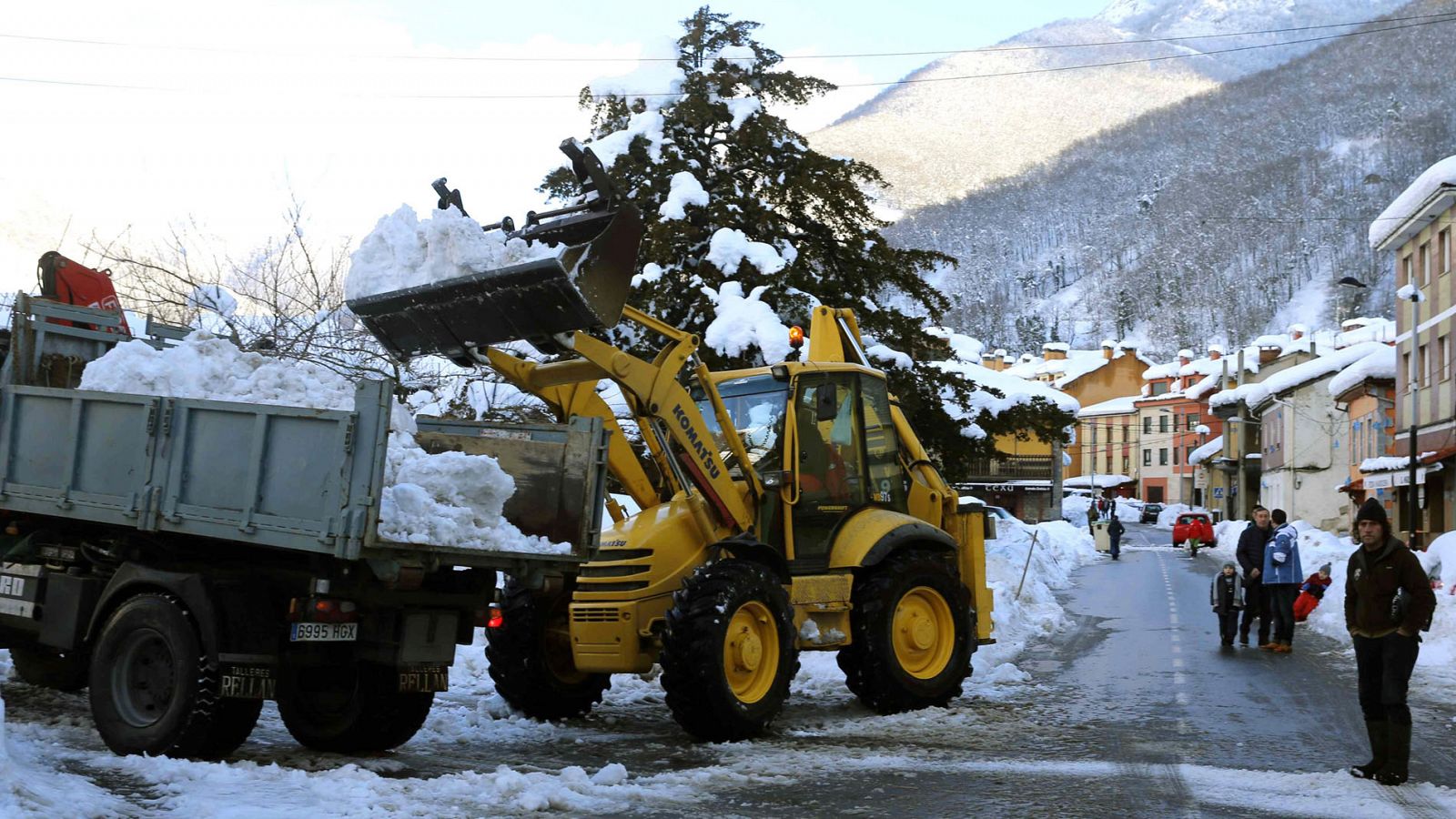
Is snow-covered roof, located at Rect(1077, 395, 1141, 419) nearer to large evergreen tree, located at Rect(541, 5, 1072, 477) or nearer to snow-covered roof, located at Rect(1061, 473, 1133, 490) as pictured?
snow-covered roof, located at Rect(1061, 473, 1133, 490)

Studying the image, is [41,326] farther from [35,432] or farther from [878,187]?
[878,187]

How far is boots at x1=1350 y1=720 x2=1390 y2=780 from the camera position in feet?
26.6

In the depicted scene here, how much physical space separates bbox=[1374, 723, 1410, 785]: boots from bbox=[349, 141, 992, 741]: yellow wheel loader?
11.9 ft

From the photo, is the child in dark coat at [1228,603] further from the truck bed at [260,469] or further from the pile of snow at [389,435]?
the pile of snow at [389,435]

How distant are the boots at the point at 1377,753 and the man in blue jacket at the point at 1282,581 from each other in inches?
319

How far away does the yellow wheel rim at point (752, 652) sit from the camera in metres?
9.36

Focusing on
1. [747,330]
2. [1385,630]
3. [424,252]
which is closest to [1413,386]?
[747,330]

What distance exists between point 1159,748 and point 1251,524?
8.27 metres

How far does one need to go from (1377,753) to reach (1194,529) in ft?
144

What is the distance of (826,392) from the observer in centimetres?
1082

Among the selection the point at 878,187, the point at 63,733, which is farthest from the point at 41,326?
the point at 878,187

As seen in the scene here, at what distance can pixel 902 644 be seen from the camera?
1109cm

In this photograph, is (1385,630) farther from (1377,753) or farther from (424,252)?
(424,252)

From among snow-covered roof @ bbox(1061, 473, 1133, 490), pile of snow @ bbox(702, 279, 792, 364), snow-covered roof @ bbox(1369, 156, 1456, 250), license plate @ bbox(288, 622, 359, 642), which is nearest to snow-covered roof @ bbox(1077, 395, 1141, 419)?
snow-covered roof @ bbox(1061, 473, 1133, 490)
